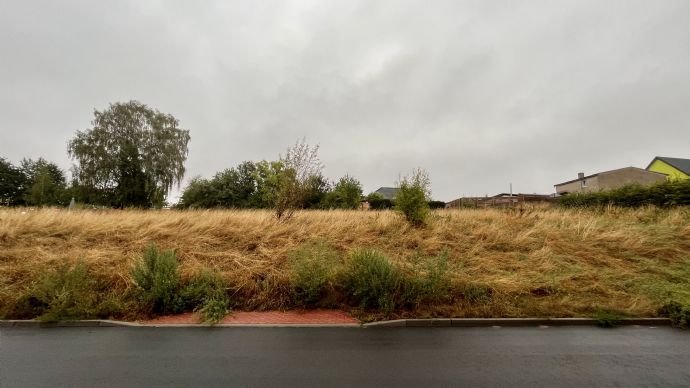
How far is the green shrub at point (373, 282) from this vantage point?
6996 millimetres

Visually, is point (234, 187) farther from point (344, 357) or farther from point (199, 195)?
point (344, 357)

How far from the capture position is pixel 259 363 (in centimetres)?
462

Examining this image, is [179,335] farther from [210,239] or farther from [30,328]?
[210,239]

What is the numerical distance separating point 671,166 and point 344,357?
57.1 metres

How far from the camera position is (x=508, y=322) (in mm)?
6500

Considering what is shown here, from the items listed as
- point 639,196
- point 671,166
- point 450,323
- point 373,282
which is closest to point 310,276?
point 373,282

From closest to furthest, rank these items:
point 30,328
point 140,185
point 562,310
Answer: point 30,328, point 562,310, point 140,185

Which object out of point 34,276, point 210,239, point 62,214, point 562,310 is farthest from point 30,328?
point 562,310

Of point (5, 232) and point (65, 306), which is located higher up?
point (5, 232)

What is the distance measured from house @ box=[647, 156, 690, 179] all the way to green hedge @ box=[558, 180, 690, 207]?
31.6 meters

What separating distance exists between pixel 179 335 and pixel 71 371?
66.9 inches

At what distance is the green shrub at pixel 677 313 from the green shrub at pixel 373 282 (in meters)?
5.65

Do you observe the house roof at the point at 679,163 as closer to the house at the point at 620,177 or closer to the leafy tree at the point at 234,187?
the house at the point at 620,177

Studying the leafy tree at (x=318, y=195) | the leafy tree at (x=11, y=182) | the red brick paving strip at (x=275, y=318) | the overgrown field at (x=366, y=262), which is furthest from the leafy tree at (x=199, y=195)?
the red brick paving strip at (x=275, y=318)
